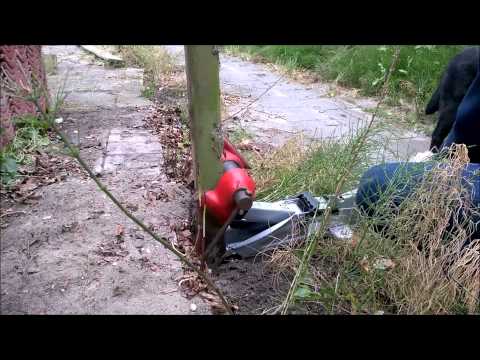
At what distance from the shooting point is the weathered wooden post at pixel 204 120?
4.60ft

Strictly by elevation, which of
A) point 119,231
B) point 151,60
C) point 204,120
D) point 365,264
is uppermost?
point 204,120

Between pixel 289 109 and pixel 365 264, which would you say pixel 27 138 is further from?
pixel 289 109

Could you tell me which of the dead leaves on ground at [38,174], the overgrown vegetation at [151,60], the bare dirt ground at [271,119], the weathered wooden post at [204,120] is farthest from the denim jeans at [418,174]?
the overgrown vegetation at [151,60]

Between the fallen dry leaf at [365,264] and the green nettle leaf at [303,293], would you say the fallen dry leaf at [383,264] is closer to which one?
the fallen dry leaf at [365,264]

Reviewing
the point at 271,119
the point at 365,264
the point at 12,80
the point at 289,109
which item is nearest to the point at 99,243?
the point at 12,80

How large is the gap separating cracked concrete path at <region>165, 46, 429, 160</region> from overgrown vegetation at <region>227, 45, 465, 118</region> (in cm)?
26

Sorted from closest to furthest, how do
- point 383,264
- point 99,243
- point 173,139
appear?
point 99,243
point 383,264
point 173,139

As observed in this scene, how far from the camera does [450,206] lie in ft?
4.75

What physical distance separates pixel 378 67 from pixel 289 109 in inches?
38.7

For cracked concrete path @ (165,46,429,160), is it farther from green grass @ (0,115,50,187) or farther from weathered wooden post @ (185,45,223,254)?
green grass @ (0,115,50,187)

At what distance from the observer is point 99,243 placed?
1.36 meters

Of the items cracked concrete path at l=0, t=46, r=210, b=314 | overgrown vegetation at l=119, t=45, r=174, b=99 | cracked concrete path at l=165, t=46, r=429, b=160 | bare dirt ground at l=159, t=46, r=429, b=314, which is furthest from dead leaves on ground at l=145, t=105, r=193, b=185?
overgrown vegetation at l=119, t=45, r=174, b=99
